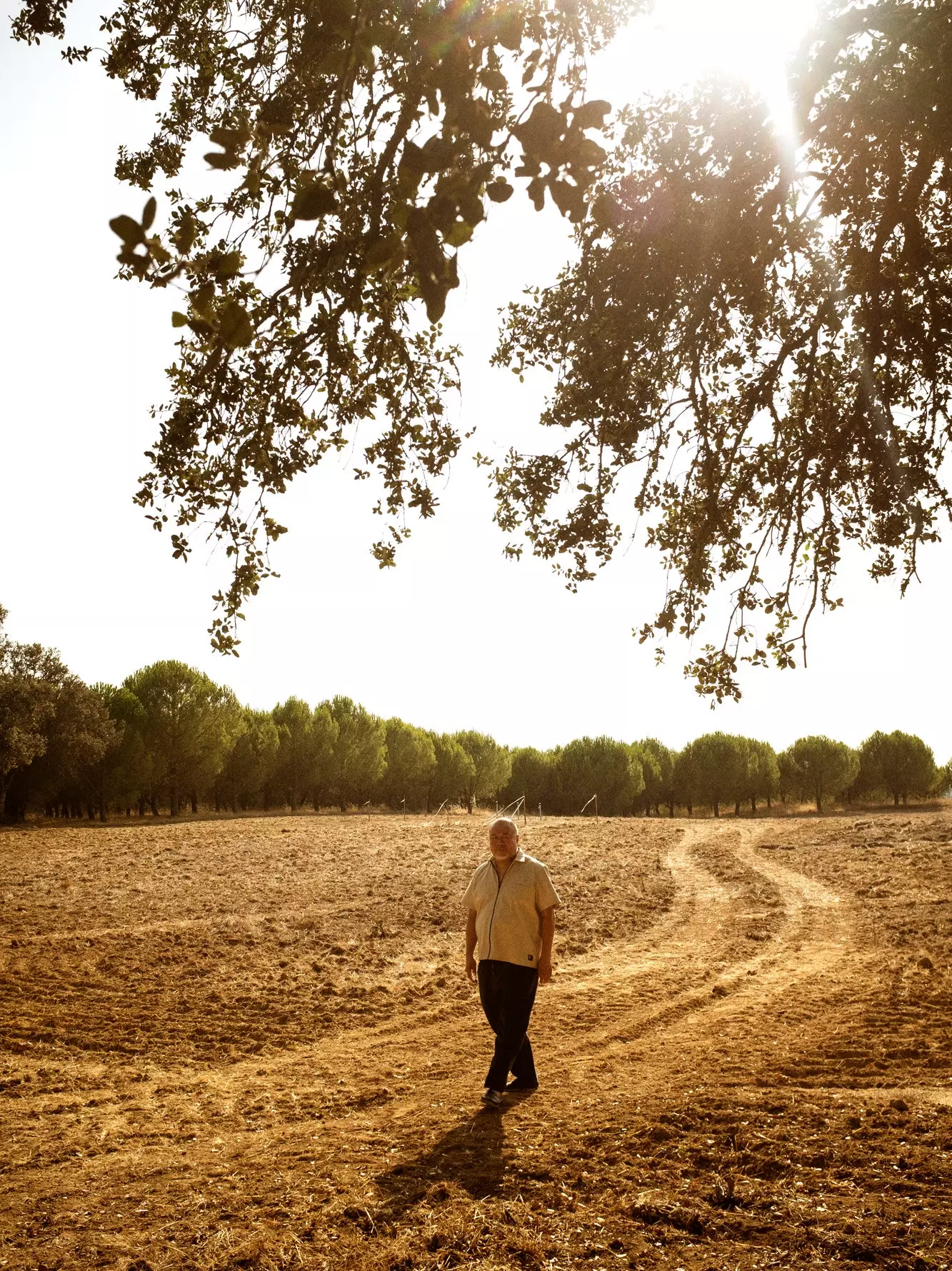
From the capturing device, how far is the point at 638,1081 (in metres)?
6.84

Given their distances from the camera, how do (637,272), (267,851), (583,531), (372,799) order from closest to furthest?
1. (637,272)
2. (583,531)
3. (267,851)
4. (372,799)

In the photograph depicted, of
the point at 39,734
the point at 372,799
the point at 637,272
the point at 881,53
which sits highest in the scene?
the point at 881,53

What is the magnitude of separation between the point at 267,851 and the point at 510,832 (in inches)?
831

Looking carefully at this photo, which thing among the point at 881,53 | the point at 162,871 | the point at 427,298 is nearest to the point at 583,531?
the point at 881,53

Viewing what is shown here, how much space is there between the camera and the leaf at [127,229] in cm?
222

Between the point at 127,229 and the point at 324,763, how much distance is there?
6836 centimetres

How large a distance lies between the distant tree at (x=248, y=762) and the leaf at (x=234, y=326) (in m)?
62.2

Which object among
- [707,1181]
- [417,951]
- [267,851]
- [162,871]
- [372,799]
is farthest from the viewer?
[372,799]

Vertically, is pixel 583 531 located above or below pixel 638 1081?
above

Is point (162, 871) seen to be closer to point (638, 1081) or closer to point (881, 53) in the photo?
point (638, 1081)

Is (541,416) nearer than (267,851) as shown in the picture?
Yes

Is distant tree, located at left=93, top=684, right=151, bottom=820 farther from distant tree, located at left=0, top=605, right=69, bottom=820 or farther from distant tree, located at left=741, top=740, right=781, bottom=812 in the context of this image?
distant tree, located at left=741, top=740, right=781, bottom=812

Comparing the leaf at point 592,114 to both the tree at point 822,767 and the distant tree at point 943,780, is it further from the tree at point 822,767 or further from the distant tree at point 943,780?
the distant tree at point 943,780

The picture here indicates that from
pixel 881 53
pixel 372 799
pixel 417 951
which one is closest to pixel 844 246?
pixel 881 53
